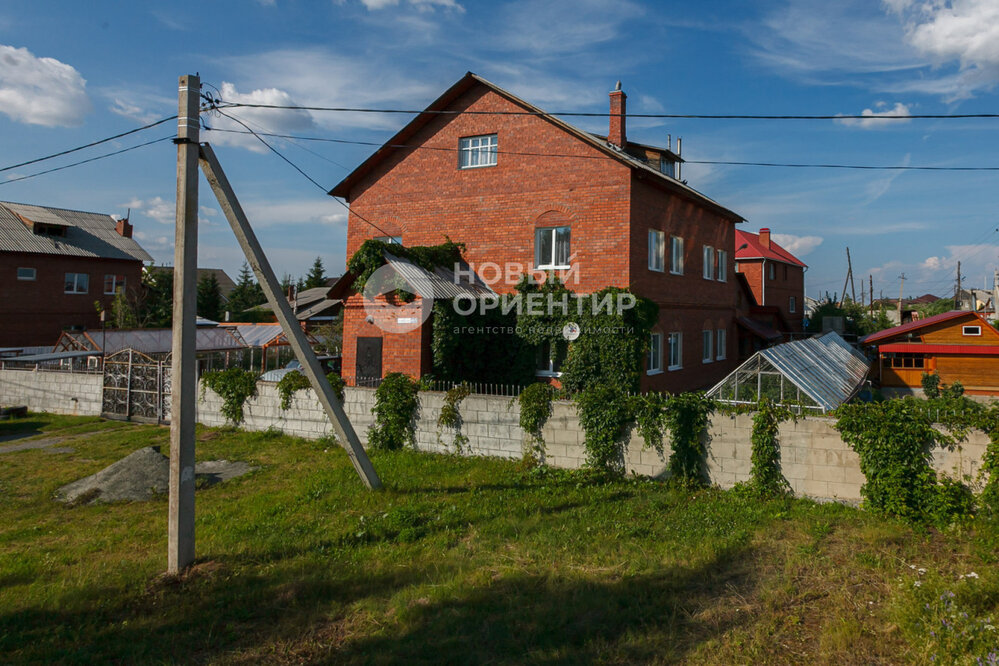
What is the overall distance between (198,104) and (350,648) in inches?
232

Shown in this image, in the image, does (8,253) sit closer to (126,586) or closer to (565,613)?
(126,586)

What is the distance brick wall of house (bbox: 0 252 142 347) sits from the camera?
30.7 metres

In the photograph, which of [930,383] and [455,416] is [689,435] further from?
[930,383]

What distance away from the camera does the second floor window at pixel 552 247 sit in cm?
1639

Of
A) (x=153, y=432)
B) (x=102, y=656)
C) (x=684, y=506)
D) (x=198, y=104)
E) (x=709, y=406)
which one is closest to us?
A: (x=102, y=656)

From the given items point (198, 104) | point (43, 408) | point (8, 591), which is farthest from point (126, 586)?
point (43, 408)

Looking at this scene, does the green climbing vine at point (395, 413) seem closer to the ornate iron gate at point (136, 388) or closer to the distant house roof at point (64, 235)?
the ornate iron gate at point (136, 388)

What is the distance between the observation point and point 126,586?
5961mm

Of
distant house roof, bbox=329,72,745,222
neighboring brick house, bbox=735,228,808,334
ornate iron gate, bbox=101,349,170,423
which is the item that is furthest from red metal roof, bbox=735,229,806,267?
ornate iron gate, bbox=101,349,170,423

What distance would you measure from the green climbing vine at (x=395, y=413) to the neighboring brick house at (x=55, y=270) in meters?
30.1

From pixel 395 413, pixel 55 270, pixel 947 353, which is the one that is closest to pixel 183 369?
pixel 395 413

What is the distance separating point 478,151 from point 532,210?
2658 mm

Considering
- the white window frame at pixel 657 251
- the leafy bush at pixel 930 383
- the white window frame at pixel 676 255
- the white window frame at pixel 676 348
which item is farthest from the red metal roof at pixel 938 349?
the white window frame at pixel 657 251

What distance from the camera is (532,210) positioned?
16.7 m
